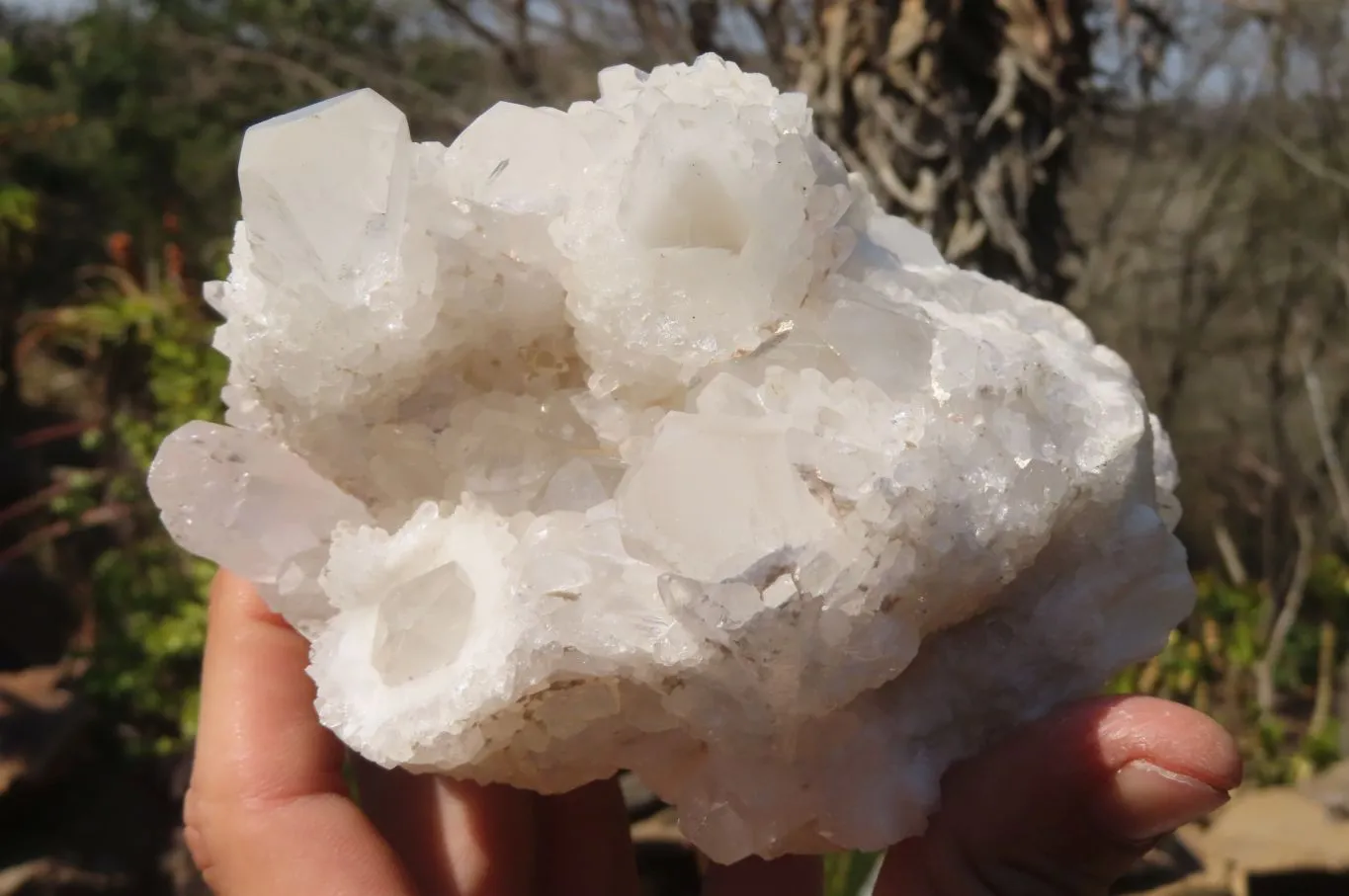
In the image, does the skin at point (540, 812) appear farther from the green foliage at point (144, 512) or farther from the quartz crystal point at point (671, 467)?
the green foliage at point (144, 512)

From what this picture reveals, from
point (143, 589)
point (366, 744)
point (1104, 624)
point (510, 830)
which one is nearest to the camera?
point (366, 744)

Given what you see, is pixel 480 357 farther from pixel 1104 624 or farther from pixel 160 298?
pixel 160 298

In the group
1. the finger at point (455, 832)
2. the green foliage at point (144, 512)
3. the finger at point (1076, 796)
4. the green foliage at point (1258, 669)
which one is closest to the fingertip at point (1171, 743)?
the finger at point (1076, 796)

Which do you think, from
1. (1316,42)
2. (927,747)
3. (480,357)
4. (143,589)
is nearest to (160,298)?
(143,589)

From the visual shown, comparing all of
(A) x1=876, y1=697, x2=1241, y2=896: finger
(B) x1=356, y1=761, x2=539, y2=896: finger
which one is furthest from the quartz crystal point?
(B) x1=356, y1=761, x2=539, y2=896: finger

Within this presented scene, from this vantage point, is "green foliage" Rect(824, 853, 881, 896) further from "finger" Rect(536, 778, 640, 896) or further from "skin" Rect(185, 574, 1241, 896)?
"finger" Rect(536, 778, 640, 896)

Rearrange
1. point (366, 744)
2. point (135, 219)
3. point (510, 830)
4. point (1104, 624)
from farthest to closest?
point (135, 219) < point (510, 830) < point (1104, 624) < point (366, 744)
